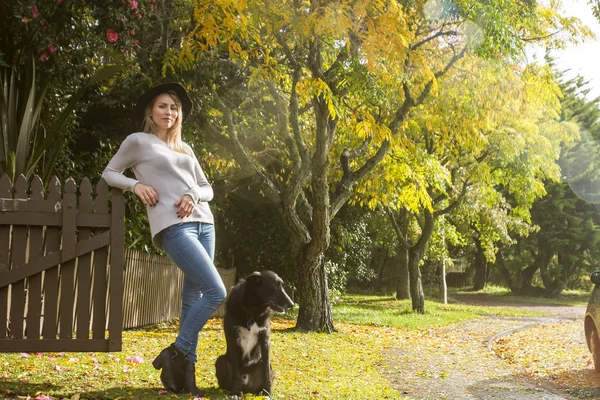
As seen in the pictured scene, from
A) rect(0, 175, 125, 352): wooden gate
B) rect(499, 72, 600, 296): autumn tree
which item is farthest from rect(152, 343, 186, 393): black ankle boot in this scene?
rect(499, 72, 600, 296): autumn tree

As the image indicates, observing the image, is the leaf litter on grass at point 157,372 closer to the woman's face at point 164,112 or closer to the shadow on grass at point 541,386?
the shadow on grass at point 541,386

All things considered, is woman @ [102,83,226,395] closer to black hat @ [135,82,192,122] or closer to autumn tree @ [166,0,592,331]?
black hat @ [135,82,192,122]

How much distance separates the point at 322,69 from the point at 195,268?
9.10 m

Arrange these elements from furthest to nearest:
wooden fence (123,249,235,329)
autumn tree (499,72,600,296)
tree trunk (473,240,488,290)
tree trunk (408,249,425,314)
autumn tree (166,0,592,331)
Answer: tree trunk (473,240,488,290) → autumn tree (499,72,600,296) → tree trunk (408,249,425,314) → wooden fence (123,249,235,329) → autumn tree (166,0,592,331)

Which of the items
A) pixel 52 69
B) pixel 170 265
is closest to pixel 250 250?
pixel 170 265

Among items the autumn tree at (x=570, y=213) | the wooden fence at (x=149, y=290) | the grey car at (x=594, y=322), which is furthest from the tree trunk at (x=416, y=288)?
the autumn tree at (x=570, y=213)

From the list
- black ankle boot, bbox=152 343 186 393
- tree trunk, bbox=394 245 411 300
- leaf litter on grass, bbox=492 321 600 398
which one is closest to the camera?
black ankle boot, bbox=152 343 186 393

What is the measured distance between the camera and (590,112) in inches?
1578

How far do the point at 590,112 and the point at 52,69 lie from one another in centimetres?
3687

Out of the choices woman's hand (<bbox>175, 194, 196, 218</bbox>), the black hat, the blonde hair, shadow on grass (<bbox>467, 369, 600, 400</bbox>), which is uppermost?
the black hat

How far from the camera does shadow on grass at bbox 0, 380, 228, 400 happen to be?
4956mm

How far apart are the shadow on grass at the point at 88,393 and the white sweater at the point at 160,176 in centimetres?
113

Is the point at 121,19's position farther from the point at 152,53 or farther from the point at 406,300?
the point at 406,300

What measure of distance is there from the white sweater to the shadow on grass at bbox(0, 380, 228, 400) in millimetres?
1131
